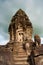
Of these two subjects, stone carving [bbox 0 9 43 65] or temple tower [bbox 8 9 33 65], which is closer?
stone carving [bbox 0 9 43 65]

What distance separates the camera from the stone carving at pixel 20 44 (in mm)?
31500

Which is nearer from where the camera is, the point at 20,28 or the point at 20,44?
the point at 20,44

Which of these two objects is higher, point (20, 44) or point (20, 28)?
point (20, 28)

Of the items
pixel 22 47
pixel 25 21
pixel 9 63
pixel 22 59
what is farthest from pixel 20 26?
pixel 9 63

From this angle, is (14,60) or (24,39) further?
(24,39)

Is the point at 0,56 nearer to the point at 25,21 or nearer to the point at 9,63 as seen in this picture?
the point at 9,63

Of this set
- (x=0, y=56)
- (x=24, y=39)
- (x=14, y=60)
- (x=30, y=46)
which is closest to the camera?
(x=0, y=56)

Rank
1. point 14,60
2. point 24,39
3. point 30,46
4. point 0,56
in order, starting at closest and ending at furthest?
point 0,56
point 14,60
point 30,46
point 24,39

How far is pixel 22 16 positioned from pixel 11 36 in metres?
3.70

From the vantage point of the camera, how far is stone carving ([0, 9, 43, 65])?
31500 mm

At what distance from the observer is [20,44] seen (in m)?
38.2

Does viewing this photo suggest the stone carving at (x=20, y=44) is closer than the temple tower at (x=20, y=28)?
Yes

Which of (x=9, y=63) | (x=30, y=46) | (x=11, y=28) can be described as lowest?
(x=9, y=63)

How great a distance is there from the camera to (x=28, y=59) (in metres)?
34.1
